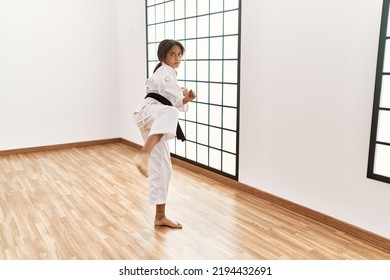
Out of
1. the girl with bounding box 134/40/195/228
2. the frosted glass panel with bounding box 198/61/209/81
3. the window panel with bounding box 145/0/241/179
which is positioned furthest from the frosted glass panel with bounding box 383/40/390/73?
the frosted glass panel with bounding box 198/61/209/81

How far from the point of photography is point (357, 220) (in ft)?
8.39

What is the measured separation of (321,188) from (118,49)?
155 inches

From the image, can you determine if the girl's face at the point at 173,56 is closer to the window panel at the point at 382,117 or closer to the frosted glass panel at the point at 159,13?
the window panel at the point at 382,117

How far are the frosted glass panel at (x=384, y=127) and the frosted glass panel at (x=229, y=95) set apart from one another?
55.8 inches

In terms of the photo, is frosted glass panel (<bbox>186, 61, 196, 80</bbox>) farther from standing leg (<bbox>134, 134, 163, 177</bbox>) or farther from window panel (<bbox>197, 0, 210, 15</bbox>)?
standing leg (<bbox>134, 134, 163, 177</bbox>)

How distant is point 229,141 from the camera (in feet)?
12.0

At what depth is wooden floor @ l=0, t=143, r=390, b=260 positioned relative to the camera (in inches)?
91.8

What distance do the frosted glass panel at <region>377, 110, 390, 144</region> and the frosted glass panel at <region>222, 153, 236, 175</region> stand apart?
58.4 inches

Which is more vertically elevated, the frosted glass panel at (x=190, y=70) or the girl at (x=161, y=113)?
the frosted glass panel at (x=190, y=70)

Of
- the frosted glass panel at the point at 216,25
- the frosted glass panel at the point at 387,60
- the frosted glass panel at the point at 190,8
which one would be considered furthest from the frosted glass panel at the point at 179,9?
the frosted glass panel at the point at 387,60

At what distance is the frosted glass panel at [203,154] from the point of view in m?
4.04

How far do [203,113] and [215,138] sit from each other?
0.34 metres

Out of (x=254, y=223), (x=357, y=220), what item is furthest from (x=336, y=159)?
(x=254, y=223)

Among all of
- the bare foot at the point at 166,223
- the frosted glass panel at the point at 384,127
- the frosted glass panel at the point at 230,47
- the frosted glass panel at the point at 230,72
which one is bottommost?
the bare foot at the point at 166,223
